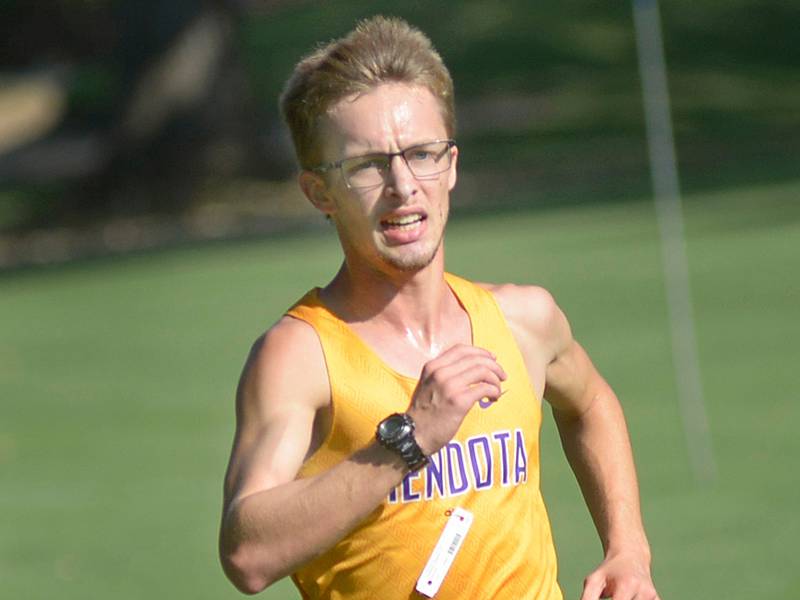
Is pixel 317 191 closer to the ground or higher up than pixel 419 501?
higher up

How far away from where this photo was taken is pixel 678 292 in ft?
50.5

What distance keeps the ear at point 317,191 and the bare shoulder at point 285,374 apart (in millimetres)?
284

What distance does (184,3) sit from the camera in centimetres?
2728

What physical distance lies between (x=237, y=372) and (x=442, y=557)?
10.3 metres

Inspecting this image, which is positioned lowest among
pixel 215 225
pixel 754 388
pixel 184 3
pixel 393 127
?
pixel 754 388

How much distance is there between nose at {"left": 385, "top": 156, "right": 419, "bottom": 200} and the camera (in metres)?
3.96

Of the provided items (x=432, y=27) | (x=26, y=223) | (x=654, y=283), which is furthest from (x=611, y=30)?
(x=654, y=283)

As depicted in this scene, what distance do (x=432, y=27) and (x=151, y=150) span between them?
46.8ft

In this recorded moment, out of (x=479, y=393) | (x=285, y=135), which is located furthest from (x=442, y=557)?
(x=285, y=135)

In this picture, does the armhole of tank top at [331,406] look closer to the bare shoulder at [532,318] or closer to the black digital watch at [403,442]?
the black digital watch at [403,442]

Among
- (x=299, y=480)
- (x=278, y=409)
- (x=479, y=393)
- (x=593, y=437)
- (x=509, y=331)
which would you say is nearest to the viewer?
(x=479, y=393)

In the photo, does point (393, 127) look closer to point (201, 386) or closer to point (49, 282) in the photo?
point (201, 386)

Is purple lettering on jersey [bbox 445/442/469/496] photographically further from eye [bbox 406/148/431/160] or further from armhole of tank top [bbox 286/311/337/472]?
eye [bbox 406/148/431/160]

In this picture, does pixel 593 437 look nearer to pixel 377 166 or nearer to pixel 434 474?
pixel 434 474
